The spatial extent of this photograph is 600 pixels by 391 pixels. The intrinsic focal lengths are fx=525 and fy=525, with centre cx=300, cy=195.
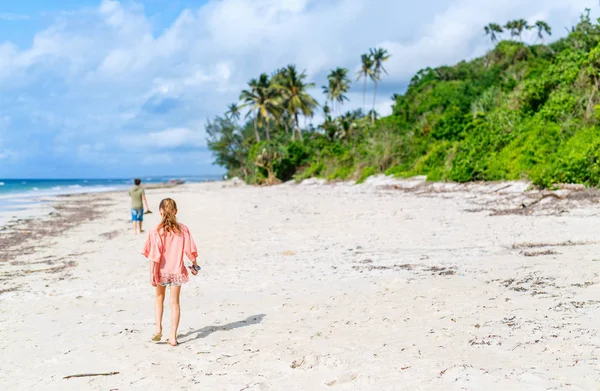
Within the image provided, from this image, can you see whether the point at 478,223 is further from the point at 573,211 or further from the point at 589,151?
the point at 589,151

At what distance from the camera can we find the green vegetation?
20172 millimetres

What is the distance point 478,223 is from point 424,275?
5786 millimetres

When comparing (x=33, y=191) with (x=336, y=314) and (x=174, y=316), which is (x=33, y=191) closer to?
(x=174, y=316)

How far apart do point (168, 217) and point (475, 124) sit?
2540cm

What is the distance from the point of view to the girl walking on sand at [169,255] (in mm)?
5516

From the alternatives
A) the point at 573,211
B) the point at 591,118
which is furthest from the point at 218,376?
the point at 591,118

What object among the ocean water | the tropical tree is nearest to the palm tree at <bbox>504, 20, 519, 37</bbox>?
the tropical tree

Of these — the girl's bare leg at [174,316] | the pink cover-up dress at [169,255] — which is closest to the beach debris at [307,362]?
the girl's bare leg at [174,316]

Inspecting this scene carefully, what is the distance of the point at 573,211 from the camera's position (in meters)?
13.0

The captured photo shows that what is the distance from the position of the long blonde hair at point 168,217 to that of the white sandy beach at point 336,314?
1229 mm

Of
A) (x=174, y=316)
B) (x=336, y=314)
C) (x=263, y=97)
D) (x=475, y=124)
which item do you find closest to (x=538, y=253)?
(x=336, y=314)

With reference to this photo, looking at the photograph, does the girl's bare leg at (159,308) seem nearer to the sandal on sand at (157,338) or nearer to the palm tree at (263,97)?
the sandal on sand at (157,338)

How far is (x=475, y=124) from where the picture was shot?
2812cm

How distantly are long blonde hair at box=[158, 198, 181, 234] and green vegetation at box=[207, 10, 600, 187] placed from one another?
14.6 m
